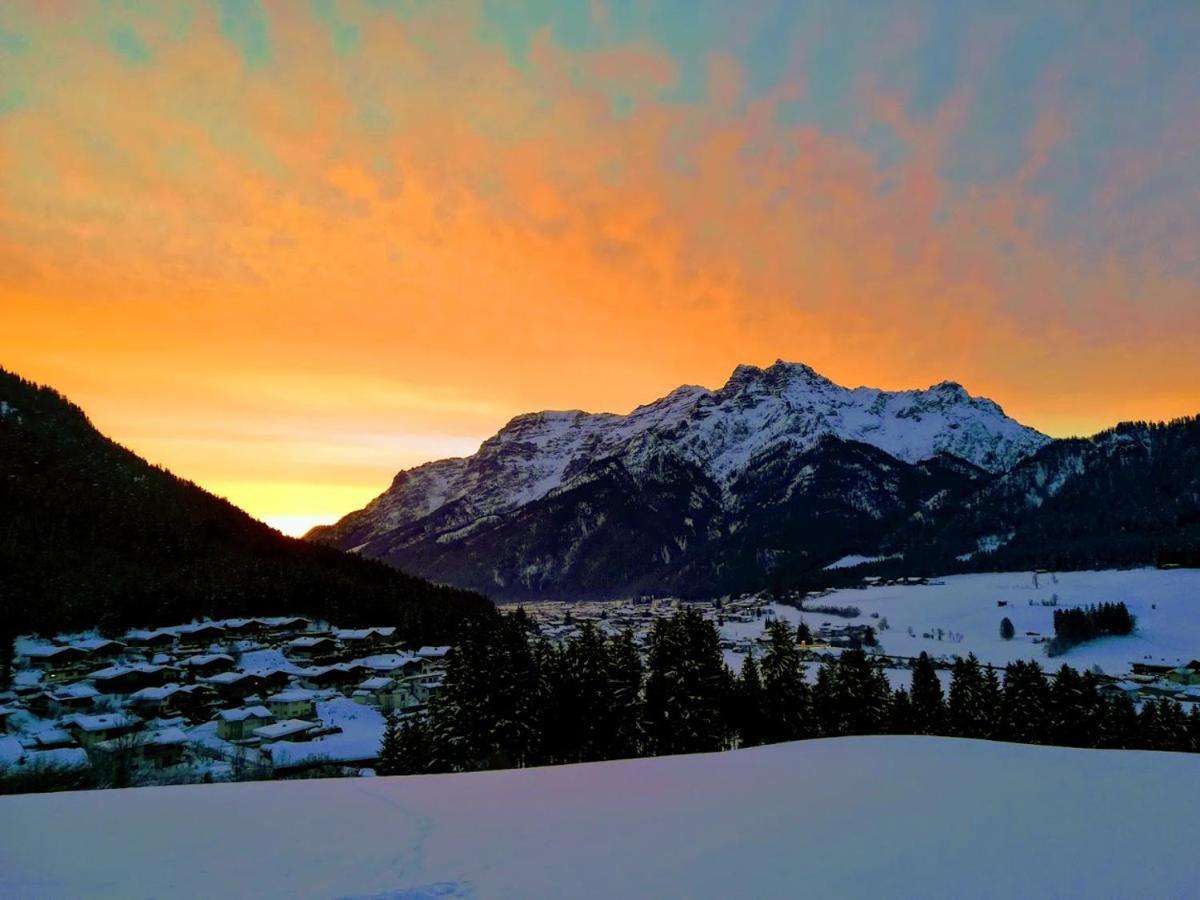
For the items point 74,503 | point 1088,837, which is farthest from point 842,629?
point 1088,837

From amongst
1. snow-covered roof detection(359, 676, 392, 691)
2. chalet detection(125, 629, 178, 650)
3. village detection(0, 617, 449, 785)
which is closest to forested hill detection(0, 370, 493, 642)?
chalet detection(125, 629, 178, 650)

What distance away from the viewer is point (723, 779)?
11.8 meters

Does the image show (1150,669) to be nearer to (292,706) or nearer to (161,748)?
(292,706)

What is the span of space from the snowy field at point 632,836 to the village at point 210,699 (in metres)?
13.7

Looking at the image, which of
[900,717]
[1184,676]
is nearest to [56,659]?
[900,717]

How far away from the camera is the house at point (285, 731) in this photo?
3678cm

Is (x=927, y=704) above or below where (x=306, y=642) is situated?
below

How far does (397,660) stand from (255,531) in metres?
63.8

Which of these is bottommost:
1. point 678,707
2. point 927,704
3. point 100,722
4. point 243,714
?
point 927,704

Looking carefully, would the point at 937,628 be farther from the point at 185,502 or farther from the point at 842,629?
the point at 185,502

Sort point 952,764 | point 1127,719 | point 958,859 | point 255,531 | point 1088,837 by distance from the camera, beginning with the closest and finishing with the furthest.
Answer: point 958,859 → point 1088,837 → point 952,764 → point 1127,719 → point 255,531

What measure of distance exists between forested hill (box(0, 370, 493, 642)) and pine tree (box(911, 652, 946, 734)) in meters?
54.2

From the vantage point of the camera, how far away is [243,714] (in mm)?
40625

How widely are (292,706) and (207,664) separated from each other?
13.8m
